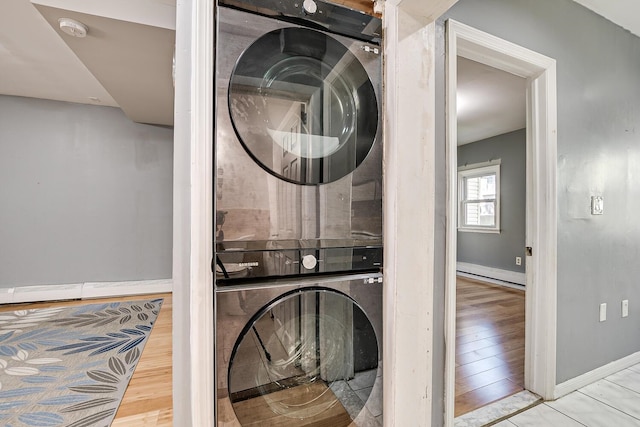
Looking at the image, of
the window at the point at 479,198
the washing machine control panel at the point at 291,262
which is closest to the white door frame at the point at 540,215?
the washing machine control panel at the point at 291,262

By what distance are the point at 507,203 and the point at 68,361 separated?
18.5 feet

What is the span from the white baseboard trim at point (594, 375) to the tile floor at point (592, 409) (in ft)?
0.08

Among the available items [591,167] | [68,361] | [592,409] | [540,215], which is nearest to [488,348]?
[592,409]

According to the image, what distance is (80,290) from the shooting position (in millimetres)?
3422

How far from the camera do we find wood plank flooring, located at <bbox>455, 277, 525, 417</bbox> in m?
1.77

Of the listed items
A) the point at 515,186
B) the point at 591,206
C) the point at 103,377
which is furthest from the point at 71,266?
the point at 515,186

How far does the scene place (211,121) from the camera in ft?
2.73

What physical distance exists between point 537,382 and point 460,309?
164 cm

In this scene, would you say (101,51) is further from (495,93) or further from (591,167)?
(495,93)

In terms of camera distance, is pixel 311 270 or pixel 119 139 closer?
pixel 311 270

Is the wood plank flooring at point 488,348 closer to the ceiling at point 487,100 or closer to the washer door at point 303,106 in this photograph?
the washer door at point 303,106

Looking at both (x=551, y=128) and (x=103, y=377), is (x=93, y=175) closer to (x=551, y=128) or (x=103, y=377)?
(x=103, y=377)

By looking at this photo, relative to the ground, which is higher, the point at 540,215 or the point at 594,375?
the point at 540,215

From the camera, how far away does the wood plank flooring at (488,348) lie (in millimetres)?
1766
